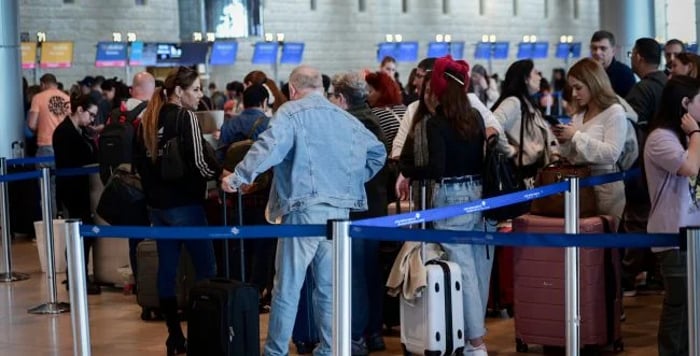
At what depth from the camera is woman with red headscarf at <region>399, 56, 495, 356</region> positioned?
6668 millimetres

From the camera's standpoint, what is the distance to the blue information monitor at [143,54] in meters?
25.6

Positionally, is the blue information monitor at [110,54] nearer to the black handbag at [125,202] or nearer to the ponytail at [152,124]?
the black handbag at [125,202]

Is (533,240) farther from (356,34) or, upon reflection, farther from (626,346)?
(356,34)

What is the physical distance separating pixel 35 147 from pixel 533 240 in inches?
431

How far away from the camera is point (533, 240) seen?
4.98m

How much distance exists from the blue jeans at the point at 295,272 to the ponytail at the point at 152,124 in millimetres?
1074

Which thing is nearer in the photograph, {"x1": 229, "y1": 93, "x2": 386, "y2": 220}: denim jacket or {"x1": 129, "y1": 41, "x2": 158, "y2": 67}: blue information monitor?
{"x1": 229, "y1": 93, "x2": 386, "y2": 220}: denim jacket

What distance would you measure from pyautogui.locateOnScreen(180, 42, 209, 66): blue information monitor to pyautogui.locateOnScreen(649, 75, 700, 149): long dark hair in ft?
69.9

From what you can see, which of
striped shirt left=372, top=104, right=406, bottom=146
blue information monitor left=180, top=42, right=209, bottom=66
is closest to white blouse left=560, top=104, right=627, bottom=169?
striped shirt left=372, top=104, right=406, bottom=146

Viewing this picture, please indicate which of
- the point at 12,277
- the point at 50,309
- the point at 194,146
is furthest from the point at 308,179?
the point at 12,277

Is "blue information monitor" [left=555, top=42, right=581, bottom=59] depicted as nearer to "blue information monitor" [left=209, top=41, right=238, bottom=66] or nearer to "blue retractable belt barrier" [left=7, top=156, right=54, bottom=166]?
"blue information monitor" [left=209, top=41, right=238, bottom=66]

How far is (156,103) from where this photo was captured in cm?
739

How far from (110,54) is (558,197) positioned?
62.8 ft

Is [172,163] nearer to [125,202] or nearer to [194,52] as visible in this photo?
[125,202]
